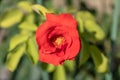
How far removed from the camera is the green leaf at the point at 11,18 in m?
1.46

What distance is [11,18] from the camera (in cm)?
146

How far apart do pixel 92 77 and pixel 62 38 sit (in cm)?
92

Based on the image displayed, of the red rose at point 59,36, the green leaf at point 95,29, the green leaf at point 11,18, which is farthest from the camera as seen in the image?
the green leaf at point 11,18

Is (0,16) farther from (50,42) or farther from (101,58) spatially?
(50,42)

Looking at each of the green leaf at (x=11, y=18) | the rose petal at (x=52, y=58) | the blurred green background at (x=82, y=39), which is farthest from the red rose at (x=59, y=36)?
the green leaf at (x=11, y=18)

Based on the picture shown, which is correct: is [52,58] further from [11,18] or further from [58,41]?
[11,18]

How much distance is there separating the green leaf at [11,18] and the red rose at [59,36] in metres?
0.55

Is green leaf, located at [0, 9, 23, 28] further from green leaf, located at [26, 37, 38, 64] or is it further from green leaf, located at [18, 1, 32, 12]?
green leaf, located at [26, 37, 38, 64]

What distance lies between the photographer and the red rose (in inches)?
35.2

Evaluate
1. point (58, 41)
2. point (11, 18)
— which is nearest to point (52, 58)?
point (58, 41)

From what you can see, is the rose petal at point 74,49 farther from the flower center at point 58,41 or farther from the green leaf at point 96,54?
the green leaf at point 96,54

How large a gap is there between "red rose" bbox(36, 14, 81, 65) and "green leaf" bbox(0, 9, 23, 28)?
0.55 meters

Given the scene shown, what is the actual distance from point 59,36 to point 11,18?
0.56m

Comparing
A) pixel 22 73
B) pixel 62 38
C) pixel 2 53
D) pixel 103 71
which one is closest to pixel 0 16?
pixel 2 53
